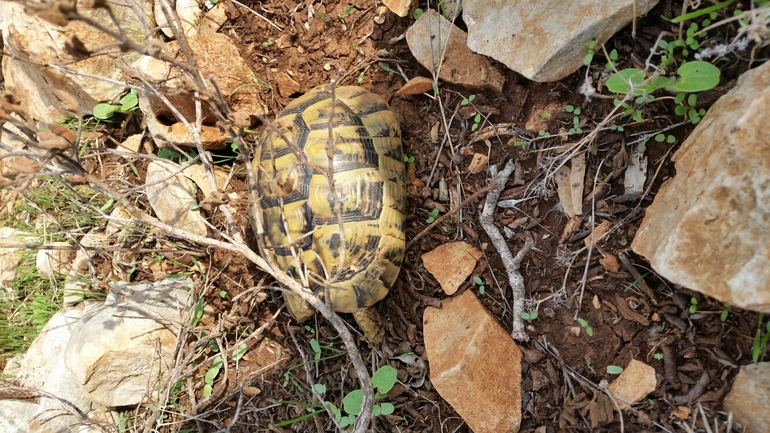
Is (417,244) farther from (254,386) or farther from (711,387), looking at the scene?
(711,387)

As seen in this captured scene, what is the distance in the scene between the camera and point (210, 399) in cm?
265

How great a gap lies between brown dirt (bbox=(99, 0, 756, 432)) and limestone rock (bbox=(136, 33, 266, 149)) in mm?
131

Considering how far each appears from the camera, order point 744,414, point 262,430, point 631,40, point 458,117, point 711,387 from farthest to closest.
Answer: point 262,430 < point 458,117 < point 631,40 < point 711,387 < point 744,414

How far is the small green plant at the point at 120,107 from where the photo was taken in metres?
3.02

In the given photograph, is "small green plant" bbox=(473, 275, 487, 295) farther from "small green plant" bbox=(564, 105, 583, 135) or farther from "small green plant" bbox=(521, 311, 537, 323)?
"small green plant" bbox=(564, 105, 583, 135)

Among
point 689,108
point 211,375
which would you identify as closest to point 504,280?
point 689,108

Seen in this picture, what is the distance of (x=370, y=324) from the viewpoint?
2.47m

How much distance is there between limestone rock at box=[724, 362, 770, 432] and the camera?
5.45 ft

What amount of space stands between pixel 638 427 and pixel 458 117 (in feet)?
4.85

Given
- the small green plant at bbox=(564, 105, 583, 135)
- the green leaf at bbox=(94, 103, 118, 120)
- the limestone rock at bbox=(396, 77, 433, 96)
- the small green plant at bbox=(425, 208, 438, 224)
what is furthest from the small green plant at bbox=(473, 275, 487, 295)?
the green leaf at bbox=(94, 103, 118, 120)

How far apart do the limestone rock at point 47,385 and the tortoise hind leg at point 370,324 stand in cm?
160

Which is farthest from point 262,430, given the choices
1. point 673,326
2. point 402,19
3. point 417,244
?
point 402,19

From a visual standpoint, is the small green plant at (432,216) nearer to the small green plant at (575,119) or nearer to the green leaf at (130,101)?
the small green plant at (575,119)

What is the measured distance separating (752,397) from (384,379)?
1.34m
